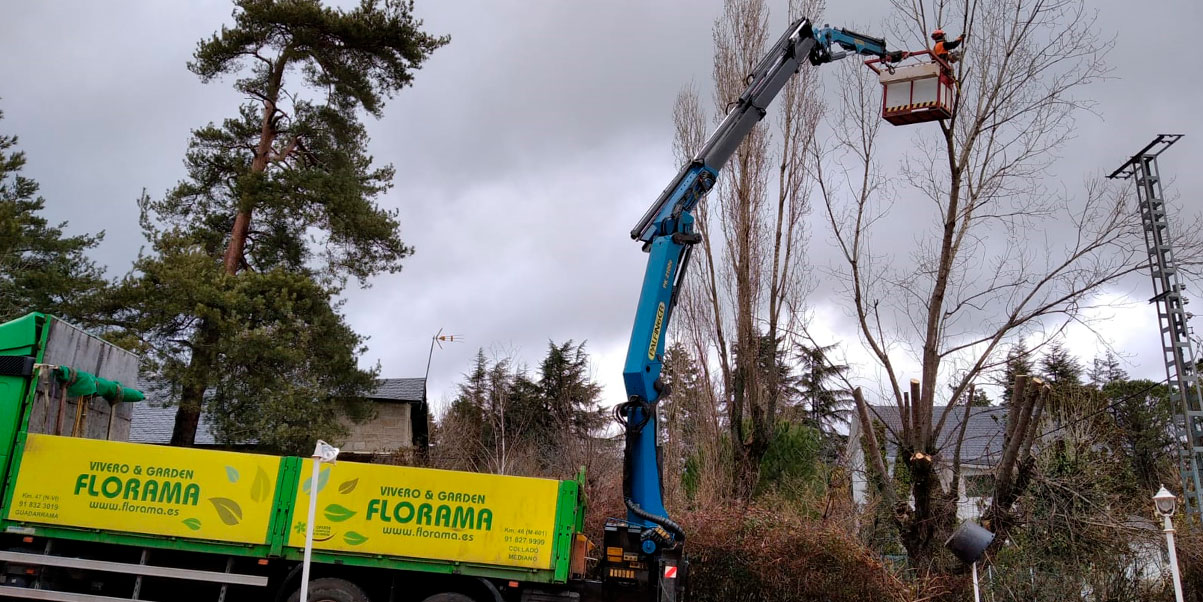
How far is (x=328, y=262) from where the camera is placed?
19.3m

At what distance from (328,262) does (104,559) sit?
1064cm

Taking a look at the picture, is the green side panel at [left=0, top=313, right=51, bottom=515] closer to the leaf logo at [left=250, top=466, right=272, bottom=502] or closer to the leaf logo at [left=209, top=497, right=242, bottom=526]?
the leaf logo at [left=209, top=497, right=242, bottom=526]

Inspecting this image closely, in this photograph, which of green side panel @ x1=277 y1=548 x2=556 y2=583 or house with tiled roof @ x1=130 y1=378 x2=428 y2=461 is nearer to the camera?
green side panel @ x1=277 y1=548 x2=556 y2=583

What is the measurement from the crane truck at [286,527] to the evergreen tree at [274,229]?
7.15 meters

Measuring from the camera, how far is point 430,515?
30.0 ft

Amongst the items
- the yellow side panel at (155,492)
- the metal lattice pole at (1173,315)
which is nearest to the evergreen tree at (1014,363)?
the metal lattice pole at (1173,315)

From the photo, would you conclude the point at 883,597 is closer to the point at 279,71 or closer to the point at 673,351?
the point at 673,351

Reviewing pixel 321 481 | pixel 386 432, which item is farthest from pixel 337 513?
pixel 386 432

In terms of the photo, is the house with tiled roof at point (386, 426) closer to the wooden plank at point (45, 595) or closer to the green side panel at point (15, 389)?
the green side panel at point (15, 389)

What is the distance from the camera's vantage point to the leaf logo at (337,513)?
9078mm

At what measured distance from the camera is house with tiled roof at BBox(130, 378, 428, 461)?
27391mm

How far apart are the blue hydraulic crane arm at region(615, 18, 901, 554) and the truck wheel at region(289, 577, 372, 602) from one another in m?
3.13

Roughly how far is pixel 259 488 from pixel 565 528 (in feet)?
11.1

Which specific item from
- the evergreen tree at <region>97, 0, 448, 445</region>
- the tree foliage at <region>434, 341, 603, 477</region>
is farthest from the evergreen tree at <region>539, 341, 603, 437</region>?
the evergreen tree at <region>97, 0, 448, 445</region>
